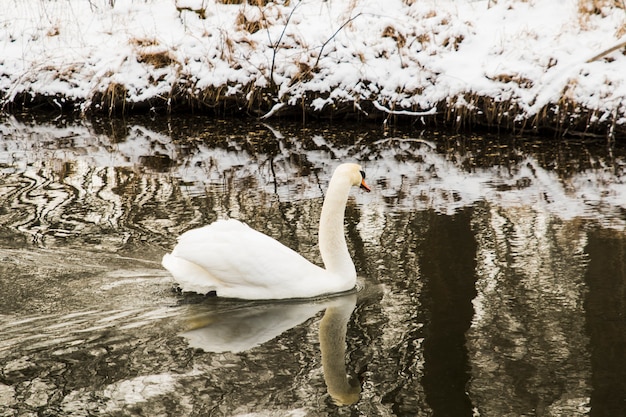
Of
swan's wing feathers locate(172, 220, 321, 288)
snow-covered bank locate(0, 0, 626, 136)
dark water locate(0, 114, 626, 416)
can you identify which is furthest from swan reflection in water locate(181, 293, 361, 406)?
snow-covered bank locate(0, 0, 626, 136)

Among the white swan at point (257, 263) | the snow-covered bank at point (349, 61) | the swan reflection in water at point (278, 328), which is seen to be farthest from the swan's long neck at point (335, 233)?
the snow-covered bank at point (349, 61)

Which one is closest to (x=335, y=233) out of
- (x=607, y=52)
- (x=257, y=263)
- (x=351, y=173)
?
(x=351, y=173)

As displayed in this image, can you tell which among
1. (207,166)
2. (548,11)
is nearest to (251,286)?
(207,166)

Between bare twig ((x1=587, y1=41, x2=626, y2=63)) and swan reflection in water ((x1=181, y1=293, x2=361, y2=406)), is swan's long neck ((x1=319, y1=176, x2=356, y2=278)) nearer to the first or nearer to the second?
swan reflection in water ((x1=181, y1=293, x2=361, y2=406))

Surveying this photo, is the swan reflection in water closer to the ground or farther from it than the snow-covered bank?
closer to the ground

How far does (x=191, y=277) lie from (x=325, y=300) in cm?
95

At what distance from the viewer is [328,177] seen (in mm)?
10562

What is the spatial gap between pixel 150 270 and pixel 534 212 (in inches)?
156

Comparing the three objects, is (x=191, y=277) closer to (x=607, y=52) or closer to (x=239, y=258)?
(x=239, y=258)

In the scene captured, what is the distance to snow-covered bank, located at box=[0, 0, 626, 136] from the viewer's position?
1343cm

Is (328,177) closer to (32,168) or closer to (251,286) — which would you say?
(32,168)

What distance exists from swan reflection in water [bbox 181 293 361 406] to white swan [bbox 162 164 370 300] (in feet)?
0.38

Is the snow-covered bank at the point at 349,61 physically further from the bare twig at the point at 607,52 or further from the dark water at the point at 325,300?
the dark water at the point at 325,300

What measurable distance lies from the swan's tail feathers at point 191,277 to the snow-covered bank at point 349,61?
794 centimetres
